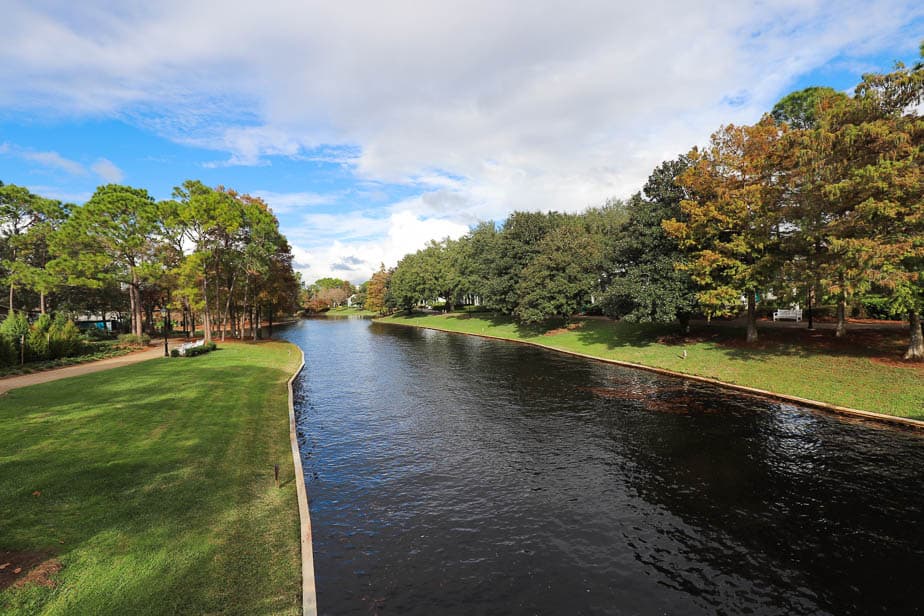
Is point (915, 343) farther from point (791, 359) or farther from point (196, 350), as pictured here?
point (196, 350)

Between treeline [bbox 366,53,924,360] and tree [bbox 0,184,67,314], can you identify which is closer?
treeline [bbox 366,53,924,360]

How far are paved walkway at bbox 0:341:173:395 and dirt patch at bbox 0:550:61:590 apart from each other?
19.2 metres

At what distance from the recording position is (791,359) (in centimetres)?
2850

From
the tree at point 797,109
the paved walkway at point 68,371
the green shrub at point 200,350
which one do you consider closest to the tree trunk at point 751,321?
the tree at point 797,109

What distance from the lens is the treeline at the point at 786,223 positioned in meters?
22.7

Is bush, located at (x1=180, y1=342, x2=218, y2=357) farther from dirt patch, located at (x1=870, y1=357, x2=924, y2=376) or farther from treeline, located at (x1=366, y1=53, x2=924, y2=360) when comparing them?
dirt patch, located at (x1=870, y1=357, x2=924, y2=376)

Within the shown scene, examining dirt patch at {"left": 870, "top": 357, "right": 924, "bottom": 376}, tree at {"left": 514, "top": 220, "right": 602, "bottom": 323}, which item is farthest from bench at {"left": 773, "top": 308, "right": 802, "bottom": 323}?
tree at {"left": 514, "top": 220, "right": 602, "bottom": 323}

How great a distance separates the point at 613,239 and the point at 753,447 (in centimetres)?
2847

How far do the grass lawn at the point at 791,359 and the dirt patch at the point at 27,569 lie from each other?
102ft

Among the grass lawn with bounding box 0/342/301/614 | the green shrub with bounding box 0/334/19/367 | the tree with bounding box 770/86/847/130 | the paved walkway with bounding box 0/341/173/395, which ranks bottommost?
the grass lawn with bounding box 0/342/301/614

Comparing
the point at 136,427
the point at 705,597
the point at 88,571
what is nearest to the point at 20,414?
the point at 136,427

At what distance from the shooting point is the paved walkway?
78.6 feet

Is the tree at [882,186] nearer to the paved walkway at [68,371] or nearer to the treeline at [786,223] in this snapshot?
the treeline at [786,223]

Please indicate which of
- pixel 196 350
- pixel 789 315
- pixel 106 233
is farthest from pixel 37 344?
pixel 789 315
